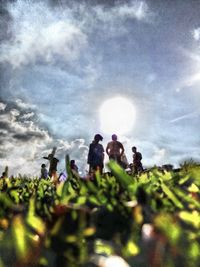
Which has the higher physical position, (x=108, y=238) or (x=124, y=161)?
(x=124, y=161)

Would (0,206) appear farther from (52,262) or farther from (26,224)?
(52,262)

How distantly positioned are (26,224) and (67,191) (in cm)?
48

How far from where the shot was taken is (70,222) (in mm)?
1261

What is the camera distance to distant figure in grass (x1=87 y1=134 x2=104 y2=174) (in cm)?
1479

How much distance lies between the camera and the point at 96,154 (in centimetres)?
1484

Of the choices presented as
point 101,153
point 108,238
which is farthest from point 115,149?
point 108,238

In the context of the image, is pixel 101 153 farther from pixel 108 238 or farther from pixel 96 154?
pixel 108 238

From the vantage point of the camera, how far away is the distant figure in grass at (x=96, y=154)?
14789mm

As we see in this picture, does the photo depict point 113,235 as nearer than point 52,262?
No

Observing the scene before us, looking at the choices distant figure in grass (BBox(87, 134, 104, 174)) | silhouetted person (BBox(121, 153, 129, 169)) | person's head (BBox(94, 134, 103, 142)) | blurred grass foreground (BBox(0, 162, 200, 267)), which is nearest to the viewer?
blurred grass foreground (BBox(0, 162, 200, 267))

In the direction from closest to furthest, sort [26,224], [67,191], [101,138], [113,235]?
[113,235] → [26,224] → [67,191] → [101,138]

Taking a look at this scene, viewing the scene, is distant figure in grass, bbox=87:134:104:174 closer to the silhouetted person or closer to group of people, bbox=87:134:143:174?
group of people, bbox=87:134:143:174

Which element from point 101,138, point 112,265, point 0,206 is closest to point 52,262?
point 112,265

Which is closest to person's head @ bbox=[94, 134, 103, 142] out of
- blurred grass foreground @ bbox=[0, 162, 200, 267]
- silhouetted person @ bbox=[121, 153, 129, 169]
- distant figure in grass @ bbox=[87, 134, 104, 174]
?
distant figure in grass @ bbox=[87, 134, 104, 174]
